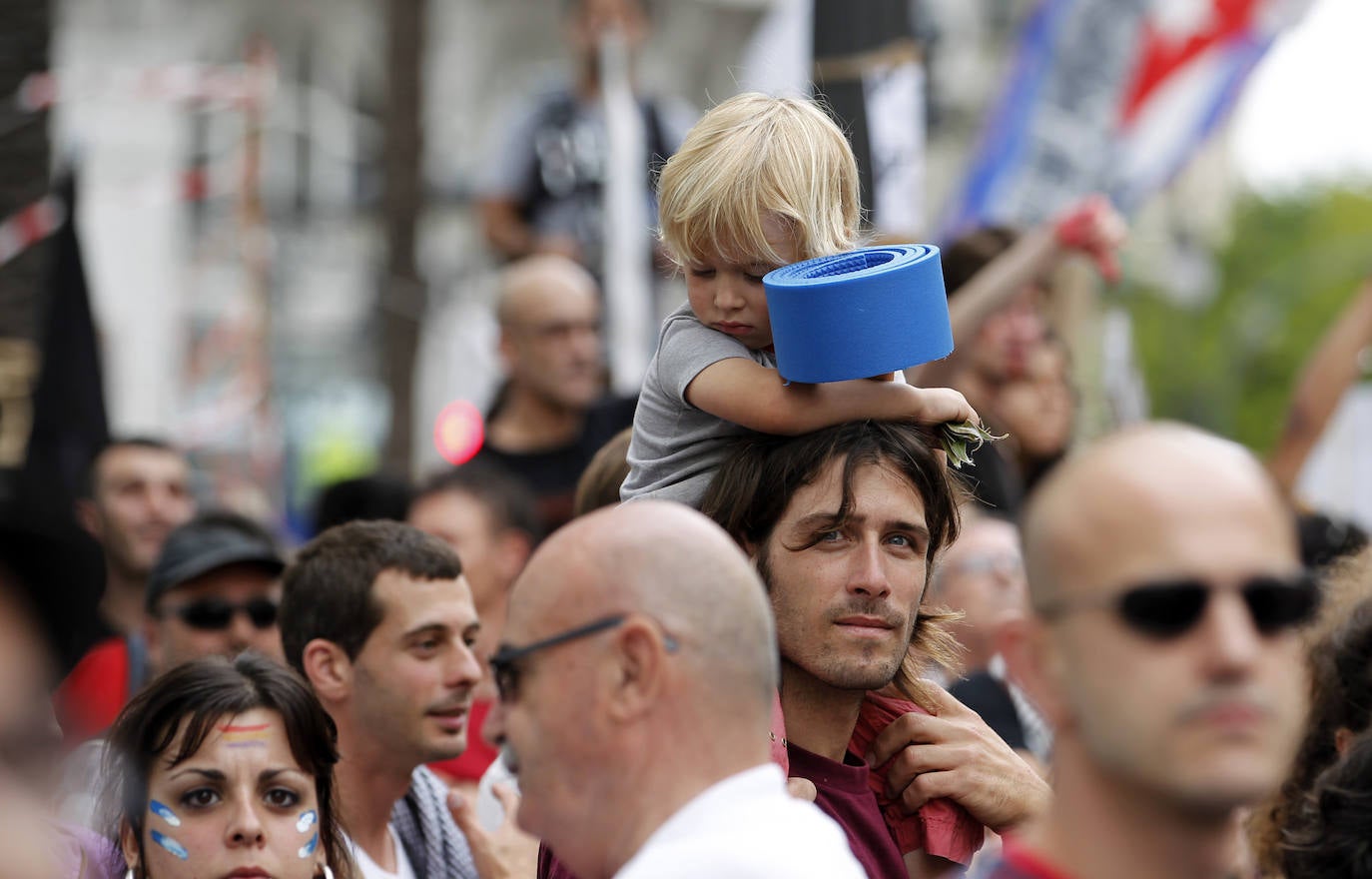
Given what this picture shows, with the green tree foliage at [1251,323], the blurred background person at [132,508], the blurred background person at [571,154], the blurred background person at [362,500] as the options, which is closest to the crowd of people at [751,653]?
the blurred background person at [362,500]

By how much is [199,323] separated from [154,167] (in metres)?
2.97

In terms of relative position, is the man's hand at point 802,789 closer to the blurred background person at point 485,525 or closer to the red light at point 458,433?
the blurred background person at point 485,525

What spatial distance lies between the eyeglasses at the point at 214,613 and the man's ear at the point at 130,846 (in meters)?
1.96

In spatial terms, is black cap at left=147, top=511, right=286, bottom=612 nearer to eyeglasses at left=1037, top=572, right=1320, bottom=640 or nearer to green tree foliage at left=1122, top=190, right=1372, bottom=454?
eyeglasses at left=1037, top=572, right=1320, bottom=640

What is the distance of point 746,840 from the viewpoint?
2854 mm

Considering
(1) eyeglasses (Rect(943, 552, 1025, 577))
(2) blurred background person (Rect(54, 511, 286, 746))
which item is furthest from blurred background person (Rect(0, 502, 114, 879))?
(1) eyeglasses (Rect(943, 552, 1025, 577))

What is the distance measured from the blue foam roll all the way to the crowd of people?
0.43 ft

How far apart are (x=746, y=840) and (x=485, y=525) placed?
423cm

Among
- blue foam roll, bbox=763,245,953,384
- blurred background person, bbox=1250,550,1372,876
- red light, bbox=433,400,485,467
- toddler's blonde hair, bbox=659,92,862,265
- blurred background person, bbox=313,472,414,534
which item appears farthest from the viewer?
red light, bbox=433,400,485,467

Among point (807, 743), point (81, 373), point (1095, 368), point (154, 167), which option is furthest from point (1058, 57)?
point (154, 167)

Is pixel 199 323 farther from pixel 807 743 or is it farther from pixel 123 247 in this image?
pixel 807 743

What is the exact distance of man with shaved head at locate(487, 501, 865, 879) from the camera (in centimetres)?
299

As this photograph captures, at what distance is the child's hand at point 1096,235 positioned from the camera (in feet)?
17.9

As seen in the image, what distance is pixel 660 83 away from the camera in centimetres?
3756
